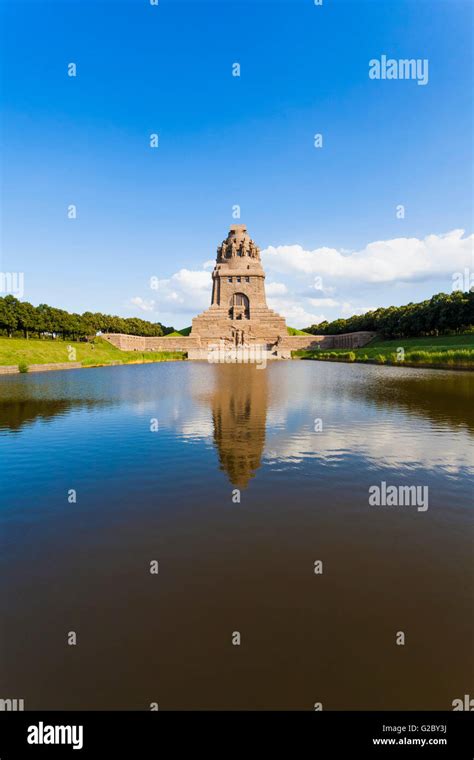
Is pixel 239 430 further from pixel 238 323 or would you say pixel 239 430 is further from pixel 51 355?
pixel 238 323

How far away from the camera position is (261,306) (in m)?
118

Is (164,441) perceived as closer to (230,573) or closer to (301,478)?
(301,478)

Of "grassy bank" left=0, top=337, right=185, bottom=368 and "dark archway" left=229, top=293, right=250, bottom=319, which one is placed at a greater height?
"dark archway" left=229, top=293, right=250, bottom=319

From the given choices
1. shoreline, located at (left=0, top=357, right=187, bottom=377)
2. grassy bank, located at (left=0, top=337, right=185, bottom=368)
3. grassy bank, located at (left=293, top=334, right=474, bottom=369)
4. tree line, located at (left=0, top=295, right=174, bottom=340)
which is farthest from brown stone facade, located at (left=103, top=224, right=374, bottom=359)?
shoreline, located at (left=0, top=357, right=187, bottom=377)

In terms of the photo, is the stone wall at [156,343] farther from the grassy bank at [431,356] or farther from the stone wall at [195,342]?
the grassy bank at [431,356]

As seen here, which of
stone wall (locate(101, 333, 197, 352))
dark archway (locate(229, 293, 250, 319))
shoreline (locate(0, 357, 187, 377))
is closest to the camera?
shoreline (locate(0, 357, 187, 377))

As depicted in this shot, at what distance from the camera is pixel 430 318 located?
84500 mm

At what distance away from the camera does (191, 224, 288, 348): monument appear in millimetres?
106188

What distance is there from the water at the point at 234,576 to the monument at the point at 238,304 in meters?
91.3

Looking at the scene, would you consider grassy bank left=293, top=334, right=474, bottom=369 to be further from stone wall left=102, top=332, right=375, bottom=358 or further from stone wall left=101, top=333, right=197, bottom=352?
stone wall left=101, top=333, right=197, bottom=352

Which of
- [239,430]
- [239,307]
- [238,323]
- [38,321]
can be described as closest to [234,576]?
[239,430]

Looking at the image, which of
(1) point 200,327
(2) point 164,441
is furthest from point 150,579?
(1) point 200,327

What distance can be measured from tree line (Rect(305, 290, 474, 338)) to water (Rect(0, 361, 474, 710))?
75281 millimetres
